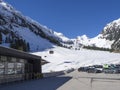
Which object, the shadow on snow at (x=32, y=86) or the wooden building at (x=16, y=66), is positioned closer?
the shadow on snow at (x=32, y=86)

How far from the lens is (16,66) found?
4241cm

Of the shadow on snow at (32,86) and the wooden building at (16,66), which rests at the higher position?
the wooden building at (16,66)

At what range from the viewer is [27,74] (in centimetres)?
4900

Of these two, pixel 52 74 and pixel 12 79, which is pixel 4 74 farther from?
pixel 52 74

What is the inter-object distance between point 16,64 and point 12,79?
2.74m

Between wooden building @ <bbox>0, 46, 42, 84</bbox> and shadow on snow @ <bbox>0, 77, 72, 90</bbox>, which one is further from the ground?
wooden building @ <bbox>0, 46, 42, 84</bbox>

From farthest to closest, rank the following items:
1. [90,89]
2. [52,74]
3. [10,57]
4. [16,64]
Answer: [52,74] → [16,64] → [10,57] → [90,89]

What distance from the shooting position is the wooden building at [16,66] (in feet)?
119

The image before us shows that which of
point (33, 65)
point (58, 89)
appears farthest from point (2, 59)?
point (33, 65)

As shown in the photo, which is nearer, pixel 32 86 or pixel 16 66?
pixel 32 86

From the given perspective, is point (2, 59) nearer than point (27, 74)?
Yes

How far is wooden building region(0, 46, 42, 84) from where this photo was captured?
119 ft

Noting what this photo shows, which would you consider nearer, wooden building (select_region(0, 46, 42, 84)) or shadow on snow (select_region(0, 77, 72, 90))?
shadow on snow (select_region(0, 77, 72, 90))

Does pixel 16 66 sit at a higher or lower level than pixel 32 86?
higher
